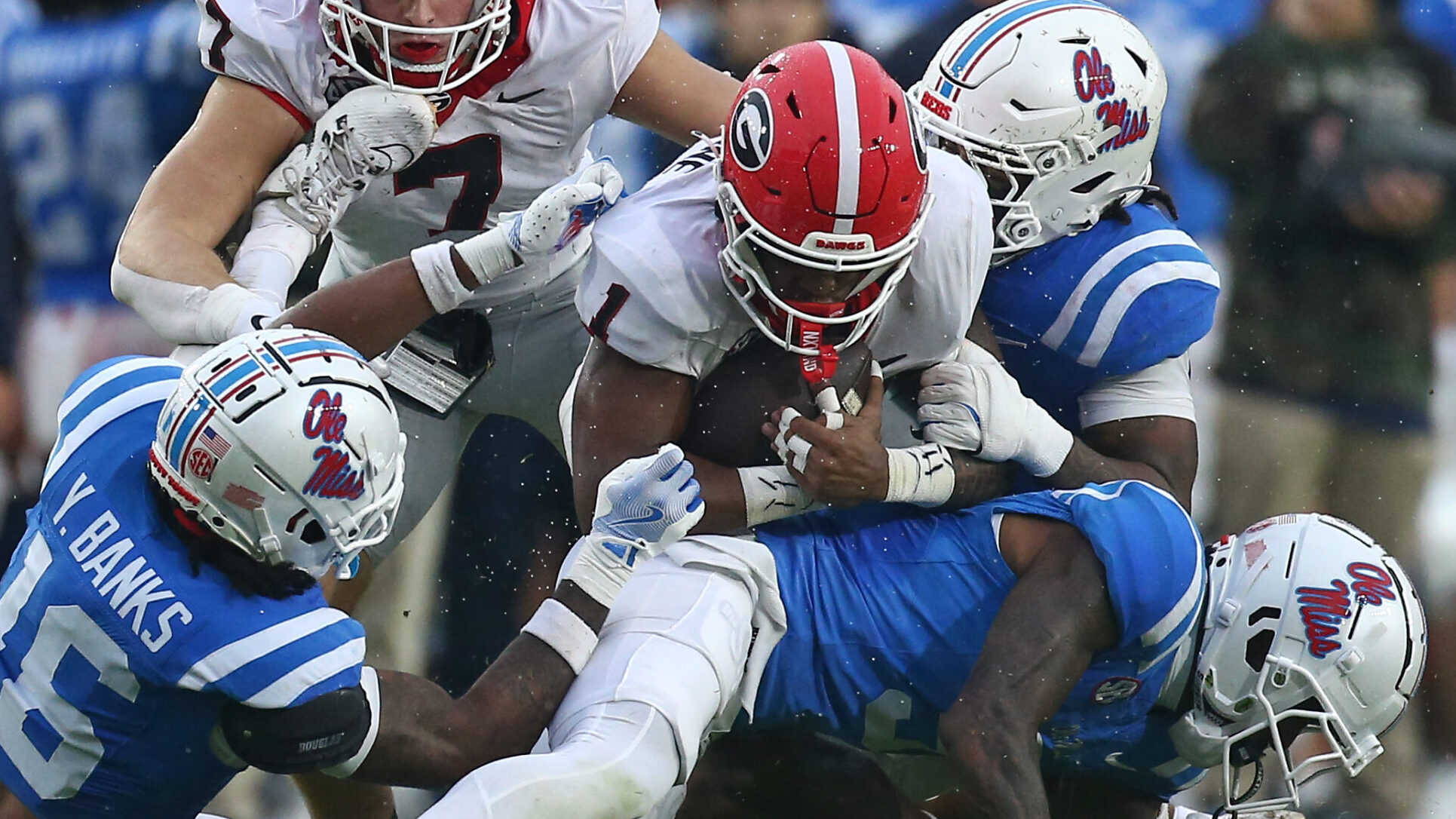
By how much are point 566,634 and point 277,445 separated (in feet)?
1.96

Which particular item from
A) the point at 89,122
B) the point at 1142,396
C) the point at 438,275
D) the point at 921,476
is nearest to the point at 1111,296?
the point at 1142,396

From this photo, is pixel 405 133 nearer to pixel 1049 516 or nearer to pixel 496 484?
pixel 1049 516

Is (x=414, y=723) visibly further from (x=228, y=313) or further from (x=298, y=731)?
(x=228, y=313)

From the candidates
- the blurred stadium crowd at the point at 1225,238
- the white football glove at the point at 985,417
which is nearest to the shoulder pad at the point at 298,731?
the white football glove at the point at 985,417

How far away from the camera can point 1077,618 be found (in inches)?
98.3

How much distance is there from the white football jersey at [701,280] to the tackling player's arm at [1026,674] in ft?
1.34

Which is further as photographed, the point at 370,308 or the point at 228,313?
the point at 370,308

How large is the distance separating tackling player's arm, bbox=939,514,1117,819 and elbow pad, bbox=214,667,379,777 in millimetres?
827

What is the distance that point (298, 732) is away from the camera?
2.19m

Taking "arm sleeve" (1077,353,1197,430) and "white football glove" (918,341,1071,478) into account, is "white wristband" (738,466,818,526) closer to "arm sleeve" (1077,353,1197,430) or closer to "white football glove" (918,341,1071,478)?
"white football glove" (918,341,1071,478)

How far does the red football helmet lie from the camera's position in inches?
98.7

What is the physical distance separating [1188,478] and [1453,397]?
4.77ft

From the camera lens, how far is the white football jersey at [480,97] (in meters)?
2.92

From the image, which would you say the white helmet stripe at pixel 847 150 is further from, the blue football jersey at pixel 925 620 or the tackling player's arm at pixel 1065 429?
the blue football jersey at pixel 925 620
